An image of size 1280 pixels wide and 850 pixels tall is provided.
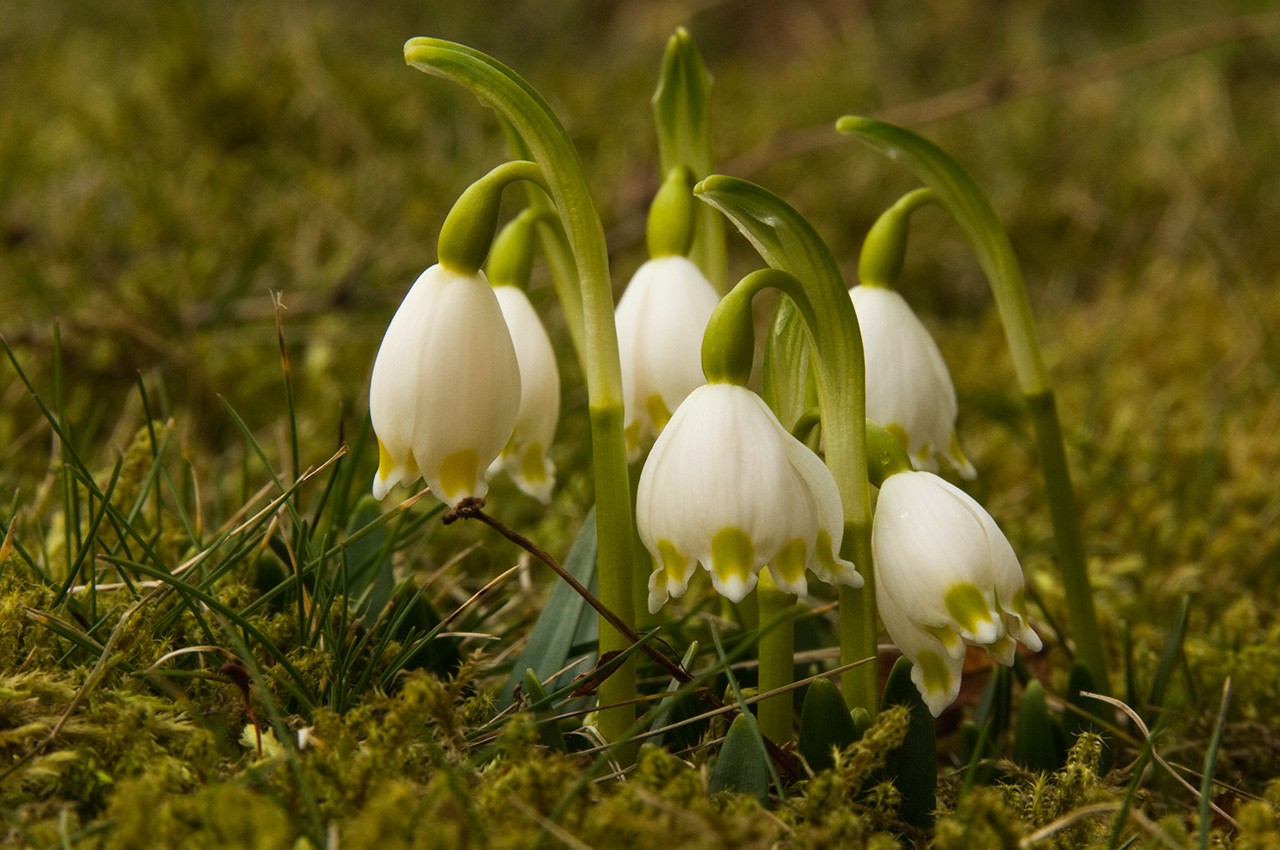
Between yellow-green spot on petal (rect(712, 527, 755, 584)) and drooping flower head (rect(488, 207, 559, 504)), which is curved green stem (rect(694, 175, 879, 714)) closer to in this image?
yellow-green spot on petal (rect(712, 527, 755, 584))

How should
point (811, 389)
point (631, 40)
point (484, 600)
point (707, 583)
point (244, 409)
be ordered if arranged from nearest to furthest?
point (811, 389) < point (484, 600) < point (707, 583) < point (244, 409) < point (631, 40)

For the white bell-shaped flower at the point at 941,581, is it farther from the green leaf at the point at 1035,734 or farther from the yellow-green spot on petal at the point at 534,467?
the yellow-green spot on petal at the point at 534,467

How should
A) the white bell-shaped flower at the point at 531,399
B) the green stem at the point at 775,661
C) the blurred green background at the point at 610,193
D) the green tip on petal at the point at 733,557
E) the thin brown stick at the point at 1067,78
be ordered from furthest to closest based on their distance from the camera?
the thin brown stick at the point at 1067,78 < the blurred green background at the point at 610,193 < the white bell-shaped flower at the point at 531,399 < the green stem at the point at 775,661 < the green tip on petal at the point at 733,557

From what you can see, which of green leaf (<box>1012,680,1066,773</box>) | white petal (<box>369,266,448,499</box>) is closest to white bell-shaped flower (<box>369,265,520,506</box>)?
white petal (<box>369,266,448,499</box>)

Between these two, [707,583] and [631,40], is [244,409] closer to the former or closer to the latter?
[707,583]

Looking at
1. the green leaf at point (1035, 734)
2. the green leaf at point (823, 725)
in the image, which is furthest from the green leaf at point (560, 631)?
the green leaf at point (1035, 734)

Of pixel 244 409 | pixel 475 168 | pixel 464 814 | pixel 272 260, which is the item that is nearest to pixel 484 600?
pixel 464 814

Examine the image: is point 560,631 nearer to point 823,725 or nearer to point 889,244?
point 823,725
